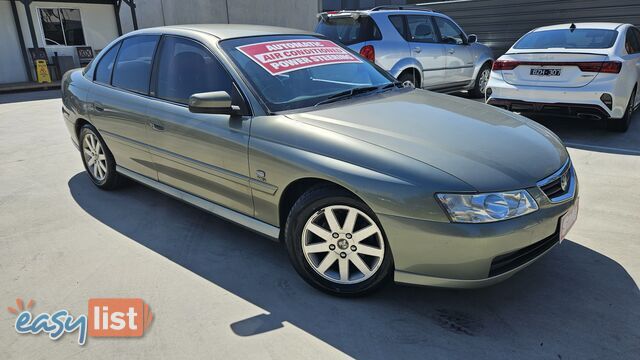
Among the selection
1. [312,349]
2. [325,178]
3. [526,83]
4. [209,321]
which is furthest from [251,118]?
[526,83]

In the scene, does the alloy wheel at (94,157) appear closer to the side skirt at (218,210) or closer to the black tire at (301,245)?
the side skirt at (218,210)

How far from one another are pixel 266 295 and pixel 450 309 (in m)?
1.07

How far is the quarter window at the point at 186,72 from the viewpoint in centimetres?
321

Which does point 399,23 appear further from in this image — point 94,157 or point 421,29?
point 94,157

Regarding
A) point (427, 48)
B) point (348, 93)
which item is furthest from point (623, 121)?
point (348, 93)

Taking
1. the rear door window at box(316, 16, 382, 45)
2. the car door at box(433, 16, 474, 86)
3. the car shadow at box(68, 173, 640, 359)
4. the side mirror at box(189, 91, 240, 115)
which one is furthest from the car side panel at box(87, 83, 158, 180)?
the car door at box(433, 16, 474, 86)

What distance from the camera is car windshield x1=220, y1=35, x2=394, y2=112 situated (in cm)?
305

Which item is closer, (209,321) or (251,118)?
(209,321)

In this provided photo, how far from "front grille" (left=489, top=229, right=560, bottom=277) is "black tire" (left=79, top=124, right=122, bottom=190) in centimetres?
350

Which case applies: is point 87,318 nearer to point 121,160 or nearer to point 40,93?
point 121,160

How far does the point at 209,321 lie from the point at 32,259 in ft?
5.23

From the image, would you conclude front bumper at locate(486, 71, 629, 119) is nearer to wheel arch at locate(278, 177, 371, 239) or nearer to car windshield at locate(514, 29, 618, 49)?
car windshield at locate(514, 29, 618, 49)

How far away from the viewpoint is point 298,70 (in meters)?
3.25

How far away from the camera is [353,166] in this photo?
8.06 ft
